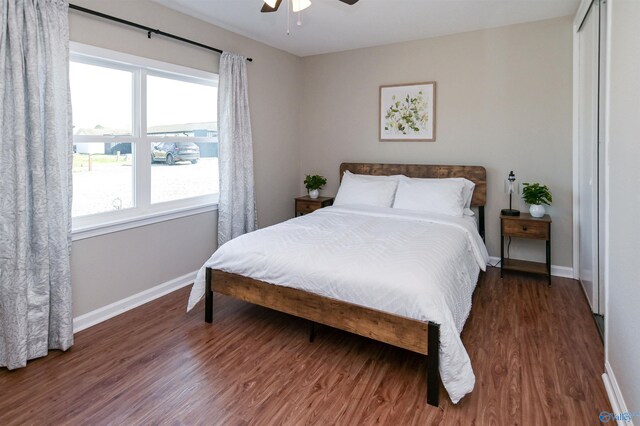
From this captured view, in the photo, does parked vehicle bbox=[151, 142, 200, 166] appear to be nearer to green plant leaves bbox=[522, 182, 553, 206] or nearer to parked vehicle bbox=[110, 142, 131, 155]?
parked vehicle bbox=[110, 142, 131, 155]

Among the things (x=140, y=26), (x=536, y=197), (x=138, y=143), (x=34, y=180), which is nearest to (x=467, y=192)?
(x=536, y=197)

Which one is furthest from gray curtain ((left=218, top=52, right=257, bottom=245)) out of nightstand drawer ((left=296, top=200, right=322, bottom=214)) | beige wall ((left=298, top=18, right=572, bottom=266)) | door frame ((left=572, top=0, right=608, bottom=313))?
door frame ((left=572, top=0, right=608, bottom=313))

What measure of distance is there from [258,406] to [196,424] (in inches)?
11.9

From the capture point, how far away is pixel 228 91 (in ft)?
12.3

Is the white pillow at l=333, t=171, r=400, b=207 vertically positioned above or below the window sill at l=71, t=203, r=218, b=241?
above

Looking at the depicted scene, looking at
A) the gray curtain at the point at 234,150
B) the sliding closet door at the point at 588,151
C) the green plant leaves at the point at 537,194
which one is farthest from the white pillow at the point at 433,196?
the gray curtain at the point at 234,150

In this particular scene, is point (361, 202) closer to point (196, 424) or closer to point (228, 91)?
point (228, 91)

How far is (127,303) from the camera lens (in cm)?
306

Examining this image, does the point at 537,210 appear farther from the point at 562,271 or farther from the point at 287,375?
the point at 287,375

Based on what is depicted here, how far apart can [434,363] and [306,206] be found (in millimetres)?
3009

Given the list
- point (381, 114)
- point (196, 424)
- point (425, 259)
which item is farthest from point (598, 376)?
point (381, 114)

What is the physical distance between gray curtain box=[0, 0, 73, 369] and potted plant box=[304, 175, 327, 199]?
2.77m

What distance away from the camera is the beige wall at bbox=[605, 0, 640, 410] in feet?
5.04

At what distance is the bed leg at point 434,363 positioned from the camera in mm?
1879
